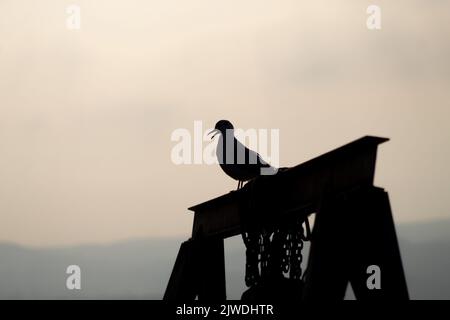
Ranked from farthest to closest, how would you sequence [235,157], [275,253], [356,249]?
[235,157]
[275,253]
[356,249]

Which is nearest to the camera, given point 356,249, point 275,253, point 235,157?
point 356,249

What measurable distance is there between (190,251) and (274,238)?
1.71 metres

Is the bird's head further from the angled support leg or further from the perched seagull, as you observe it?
the angled support leg

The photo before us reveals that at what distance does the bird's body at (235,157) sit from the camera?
8141mm

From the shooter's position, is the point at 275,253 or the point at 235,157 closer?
the point at 275,253

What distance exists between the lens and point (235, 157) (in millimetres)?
8445

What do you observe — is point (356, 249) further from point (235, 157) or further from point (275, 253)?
point (235, 157)

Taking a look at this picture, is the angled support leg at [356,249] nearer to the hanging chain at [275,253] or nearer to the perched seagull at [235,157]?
the hanging chain at [275,253]

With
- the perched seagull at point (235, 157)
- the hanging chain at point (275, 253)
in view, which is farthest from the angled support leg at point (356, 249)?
the perched seagull at point (235, 157)

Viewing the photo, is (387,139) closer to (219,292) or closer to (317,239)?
(317,239)

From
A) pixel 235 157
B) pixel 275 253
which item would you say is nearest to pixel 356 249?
pixel 275 253
